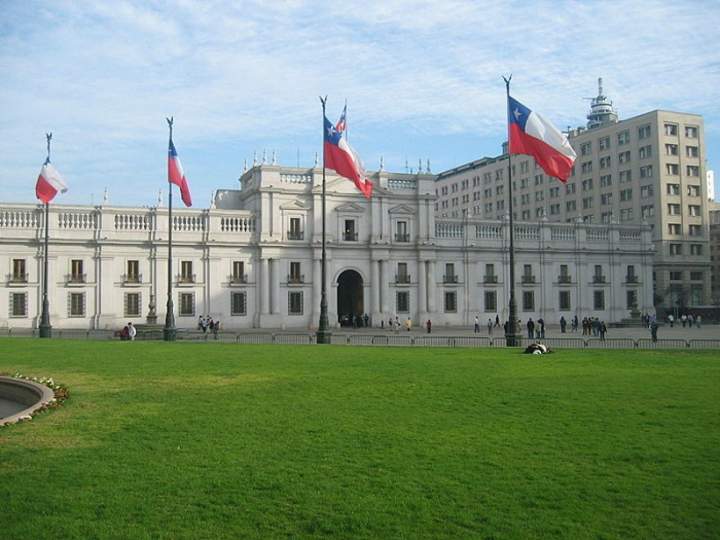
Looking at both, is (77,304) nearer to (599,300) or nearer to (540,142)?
(540,142)

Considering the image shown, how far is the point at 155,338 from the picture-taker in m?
43.9

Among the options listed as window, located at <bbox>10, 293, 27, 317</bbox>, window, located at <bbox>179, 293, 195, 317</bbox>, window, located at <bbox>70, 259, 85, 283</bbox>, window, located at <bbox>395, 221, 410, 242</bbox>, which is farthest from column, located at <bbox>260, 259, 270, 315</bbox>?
window, located at <bbox>10, 293, 27, 317</bbox>

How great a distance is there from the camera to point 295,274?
6225 cm

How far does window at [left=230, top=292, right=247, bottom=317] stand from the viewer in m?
60.3

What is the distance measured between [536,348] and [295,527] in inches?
882

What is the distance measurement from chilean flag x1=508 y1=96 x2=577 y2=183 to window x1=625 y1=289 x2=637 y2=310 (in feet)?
157

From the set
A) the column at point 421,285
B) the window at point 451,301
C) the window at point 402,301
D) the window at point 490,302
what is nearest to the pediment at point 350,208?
the column at point 421,285

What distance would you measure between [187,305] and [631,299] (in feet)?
147

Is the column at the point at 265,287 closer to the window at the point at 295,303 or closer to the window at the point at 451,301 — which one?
the window at the point at 295,303

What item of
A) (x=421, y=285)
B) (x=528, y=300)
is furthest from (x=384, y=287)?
(x=528, y=300)

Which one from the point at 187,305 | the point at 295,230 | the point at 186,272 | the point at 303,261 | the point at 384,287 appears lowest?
the point at 187,305

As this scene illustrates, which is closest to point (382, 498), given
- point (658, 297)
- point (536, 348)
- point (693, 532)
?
point (693, 532)

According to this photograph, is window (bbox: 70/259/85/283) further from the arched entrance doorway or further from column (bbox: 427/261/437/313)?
column (bbox: 427/261/437/313)

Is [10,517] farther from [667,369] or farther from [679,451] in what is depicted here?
[667,369]
